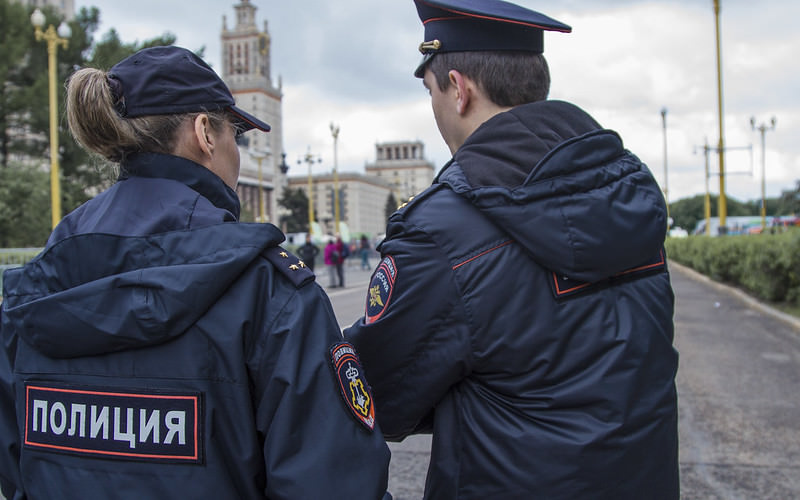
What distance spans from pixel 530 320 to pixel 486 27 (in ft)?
2.18

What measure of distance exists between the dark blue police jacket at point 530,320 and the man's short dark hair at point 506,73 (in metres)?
0.07

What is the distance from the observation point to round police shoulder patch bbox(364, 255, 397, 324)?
4.78ft

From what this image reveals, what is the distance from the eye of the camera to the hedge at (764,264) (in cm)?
1080

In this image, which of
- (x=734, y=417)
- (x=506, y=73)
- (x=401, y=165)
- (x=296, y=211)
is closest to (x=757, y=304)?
(x=734, y=417)

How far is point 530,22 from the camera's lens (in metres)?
1.53

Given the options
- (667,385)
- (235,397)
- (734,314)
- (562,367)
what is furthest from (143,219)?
(734,314)

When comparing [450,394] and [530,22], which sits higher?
[530,22]

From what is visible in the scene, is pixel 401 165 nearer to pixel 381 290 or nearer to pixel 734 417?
pixel 734 417

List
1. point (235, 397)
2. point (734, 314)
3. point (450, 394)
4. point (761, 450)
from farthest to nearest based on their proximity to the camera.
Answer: point (734, 314) < point (761, 450) < point (450, 394) < point (235, 397)

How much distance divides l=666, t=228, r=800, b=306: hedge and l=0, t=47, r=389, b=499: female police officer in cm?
1094

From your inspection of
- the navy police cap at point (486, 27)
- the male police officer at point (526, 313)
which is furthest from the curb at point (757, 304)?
the navy police cap at point (486, 27)

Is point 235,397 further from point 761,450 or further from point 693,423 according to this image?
point 693,423

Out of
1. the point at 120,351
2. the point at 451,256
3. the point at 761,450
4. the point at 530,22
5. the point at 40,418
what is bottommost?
the point at 761,450

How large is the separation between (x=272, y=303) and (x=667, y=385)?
2.93ft
